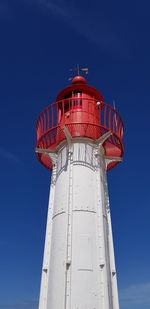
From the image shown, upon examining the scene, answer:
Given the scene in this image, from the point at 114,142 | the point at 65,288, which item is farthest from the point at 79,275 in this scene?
the point at 114,142

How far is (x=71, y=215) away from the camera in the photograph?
36.4ft

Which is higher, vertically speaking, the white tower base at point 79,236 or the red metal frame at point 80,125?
the red metal frame at point 80,125

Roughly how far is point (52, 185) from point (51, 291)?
4.33 meters

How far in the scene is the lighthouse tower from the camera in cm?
989

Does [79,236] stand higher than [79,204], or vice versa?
[79,204]

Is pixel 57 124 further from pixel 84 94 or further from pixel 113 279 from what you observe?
pixel 113 279

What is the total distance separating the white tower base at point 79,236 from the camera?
→ 9766 millimetres

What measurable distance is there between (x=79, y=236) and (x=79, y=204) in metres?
1.25

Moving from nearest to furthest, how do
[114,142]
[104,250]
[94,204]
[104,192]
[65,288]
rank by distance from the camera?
[65,288] < [104,250] < [94,204] < [104,192] < [114,142]

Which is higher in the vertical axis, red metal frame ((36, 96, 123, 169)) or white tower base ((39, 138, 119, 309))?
red metal frame ((36, 96, 123, 169))

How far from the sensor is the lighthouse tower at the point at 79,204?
989cm

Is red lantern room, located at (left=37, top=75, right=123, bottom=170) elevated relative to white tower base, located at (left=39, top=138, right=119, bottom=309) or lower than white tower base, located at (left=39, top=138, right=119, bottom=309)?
elevated

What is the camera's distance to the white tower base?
9.77m

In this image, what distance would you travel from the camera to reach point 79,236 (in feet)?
35.0
